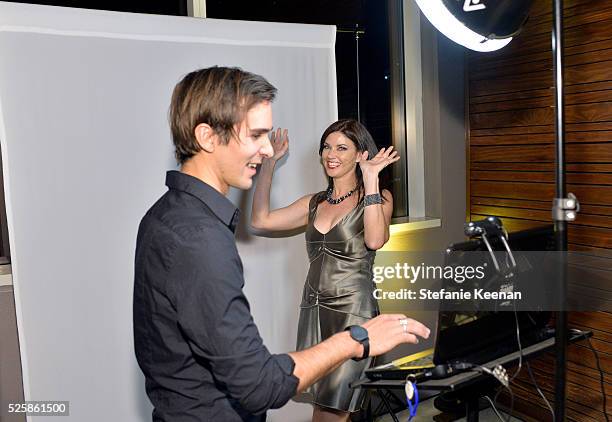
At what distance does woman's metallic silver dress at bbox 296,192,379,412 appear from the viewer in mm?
2516

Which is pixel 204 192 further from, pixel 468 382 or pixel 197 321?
pixel 468 382

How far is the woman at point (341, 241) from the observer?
251 centimetres

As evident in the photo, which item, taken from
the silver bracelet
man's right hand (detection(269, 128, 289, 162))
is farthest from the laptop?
man's right hand (detection(269, 128, 289, 162))

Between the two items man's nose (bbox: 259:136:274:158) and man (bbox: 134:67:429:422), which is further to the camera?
man's nose (bbox: 259:136:274:158)

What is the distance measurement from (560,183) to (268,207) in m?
1.46

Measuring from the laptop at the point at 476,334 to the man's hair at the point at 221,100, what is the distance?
0.81m

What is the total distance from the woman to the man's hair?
1264mm

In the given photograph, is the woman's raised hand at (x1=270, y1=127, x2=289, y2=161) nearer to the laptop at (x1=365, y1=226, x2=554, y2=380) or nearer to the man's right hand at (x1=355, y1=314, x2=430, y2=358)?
the laptop at (x1=365, y1=226, x2=554, y2=380)

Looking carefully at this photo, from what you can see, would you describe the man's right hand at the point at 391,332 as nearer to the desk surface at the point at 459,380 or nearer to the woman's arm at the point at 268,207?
the desk surface at the point at 459,380

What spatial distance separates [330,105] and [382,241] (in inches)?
30.2

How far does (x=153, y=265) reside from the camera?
4.05 feet

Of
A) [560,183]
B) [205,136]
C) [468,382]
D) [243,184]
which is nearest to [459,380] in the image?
[468,382]

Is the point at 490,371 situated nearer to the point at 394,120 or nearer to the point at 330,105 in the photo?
the point at 330,105

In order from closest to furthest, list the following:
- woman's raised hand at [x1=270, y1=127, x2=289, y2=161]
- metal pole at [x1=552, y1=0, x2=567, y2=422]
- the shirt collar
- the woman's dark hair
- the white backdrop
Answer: the shirt collar
metal pole at [x1=552, y1=0, x2=567, y2=422]
the white backdrop
the woman's dark hair
woman's raised hand at [x1=270, y1=127, x2=289, y2=161]
